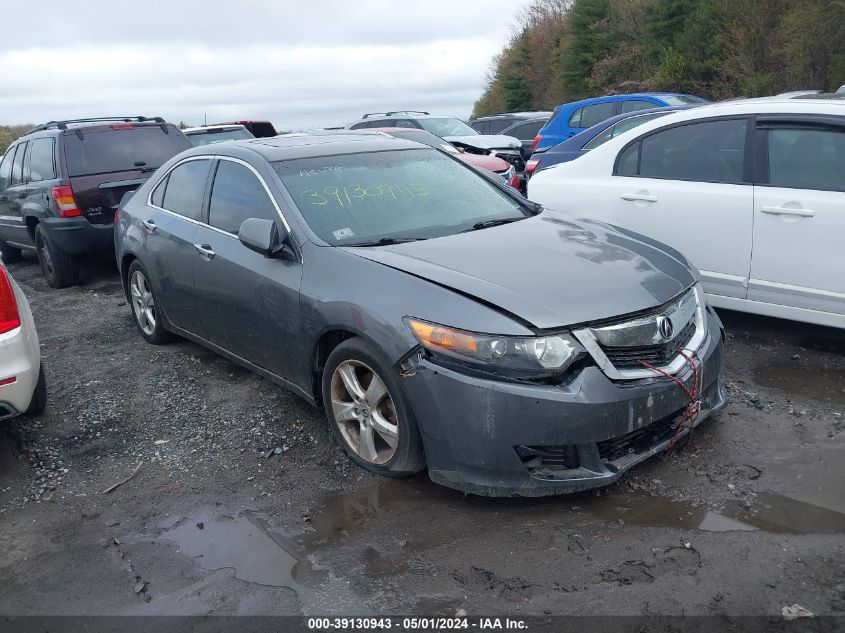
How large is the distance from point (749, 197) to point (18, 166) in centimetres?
853

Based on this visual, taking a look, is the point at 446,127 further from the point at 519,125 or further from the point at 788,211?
the point at 788,211

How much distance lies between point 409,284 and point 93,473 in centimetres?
207

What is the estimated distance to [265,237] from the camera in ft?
13.0

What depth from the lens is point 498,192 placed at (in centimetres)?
488

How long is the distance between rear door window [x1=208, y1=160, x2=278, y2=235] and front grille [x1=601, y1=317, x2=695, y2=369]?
6.66 feet

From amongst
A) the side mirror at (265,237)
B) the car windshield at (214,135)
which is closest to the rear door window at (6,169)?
the car windshield at (214,135)

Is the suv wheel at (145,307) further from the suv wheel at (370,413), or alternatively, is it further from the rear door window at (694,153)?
the rear door window at (694,153)

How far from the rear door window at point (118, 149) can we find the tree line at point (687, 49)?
19.6 meters

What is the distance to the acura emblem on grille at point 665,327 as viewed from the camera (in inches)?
133

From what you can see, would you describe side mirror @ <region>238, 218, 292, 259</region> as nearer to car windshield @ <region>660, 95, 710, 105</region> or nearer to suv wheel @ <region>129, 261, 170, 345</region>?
suv wheel @ <region>129, 261, 170, 345</region>

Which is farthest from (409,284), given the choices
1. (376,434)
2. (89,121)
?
(89,121)

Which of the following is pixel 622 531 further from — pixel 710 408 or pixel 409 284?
pixel 409 284

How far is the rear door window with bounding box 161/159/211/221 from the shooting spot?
507cm

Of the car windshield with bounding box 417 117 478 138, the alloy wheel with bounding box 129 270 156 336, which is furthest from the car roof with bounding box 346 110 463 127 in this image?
the alloy wheel with bounding box 129 270 156 336
